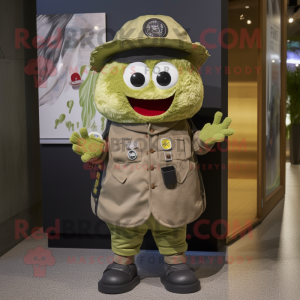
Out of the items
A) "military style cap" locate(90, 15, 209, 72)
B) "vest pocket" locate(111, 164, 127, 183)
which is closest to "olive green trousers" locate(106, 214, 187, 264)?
"vest pocket" locate(111, 164, 127, 183)

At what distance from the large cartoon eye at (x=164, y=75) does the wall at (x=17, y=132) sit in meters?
1.40

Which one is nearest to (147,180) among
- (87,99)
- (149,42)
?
(149,42)

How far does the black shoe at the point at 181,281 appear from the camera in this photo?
2230 millimetres

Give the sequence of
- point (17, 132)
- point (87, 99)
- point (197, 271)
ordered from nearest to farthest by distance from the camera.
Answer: point (197, 271)
point (87, 99)
point (17, 132)

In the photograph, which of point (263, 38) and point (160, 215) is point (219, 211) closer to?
point (160, 215)

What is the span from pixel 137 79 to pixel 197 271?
1277 millimetres

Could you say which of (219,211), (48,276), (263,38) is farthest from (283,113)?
(48,276)

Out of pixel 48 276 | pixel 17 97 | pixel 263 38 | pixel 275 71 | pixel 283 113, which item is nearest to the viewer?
pixel 48 276

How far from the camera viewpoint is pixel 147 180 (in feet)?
7.14

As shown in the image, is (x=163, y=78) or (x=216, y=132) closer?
(x=163, y=78)

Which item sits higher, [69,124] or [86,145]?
[69,124]

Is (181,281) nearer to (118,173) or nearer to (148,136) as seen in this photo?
(118,173)

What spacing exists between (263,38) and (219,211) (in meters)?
1.67

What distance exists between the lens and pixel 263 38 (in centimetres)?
357
